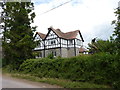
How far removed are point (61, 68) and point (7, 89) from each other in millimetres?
4820

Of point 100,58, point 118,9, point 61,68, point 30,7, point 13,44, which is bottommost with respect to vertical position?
point 61,68

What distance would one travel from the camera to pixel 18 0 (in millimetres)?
20672

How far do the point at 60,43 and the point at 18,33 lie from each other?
2018 centimetres

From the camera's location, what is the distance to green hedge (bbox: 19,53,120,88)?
9.66 meters

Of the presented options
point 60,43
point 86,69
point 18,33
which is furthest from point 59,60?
point 60,43

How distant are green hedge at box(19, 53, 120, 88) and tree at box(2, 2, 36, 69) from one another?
16.6 ft

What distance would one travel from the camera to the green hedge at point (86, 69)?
9.66 metres

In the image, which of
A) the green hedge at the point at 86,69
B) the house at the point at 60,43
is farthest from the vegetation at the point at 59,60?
the house at the point at 60,43

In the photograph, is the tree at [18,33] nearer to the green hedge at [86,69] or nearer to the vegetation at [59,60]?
the vegetation at [59,60]

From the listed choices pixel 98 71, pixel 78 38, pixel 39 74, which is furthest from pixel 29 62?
pixel 78 38

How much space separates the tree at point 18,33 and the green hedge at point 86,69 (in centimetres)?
507

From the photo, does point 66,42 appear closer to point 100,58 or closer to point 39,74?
point 39,74

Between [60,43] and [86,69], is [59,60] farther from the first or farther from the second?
[60,43]

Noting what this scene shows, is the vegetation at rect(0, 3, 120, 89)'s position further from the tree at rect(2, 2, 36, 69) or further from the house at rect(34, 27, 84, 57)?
the house at rect(34, 27, 84, 57)
